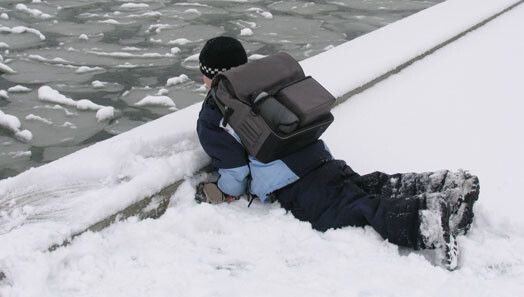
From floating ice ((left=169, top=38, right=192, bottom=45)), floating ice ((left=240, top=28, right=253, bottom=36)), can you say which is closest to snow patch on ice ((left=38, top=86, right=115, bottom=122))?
floating ice ((left=169, top=38, right=192, bottom=45))

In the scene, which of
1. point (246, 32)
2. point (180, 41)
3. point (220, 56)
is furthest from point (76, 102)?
point (246, 32)

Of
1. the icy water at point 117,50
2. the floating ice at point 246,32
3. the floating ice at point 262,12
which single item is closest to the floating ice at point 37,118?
the icy water at point 117,50

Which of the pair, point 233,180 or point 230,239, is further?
point 233,180

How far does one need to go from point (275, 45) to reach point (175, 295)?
3.42 meters

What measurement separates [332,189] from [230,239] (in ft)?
1.39

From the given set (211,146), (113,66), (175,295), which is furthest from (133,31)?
(175,295)

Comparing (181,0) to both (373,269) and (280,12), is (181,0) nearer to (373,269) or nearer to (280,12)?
(280,12)

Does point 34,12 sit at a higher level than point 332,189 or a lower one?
lower

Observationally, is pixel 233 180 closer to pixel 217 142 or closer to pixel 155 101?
pixel 217 142

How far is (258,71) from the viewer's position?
2.00m

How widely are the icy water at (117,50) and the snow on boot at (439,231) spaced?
1.93 metres

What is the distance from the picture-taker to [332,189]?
1967 mm

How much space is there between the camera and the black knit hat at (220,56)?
214 cm

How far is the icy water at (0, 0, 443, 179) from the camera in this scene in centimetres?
308
